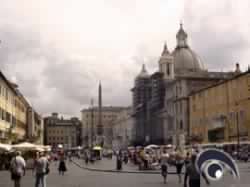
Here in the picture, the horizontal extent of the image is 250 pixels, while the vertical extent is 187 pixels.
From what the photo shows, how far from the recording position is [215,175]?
38.2 feet

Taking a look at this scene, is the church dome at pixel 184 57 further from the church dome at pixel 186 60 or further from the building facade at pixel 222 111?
the building facade at pixel 222 111

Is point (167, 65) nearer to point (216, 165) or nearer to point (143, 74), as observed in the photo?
point (143, 74)

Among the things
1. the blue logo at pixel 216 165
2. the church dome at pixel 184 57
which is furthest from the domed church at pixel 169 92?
the blue logo at pixel 216 165

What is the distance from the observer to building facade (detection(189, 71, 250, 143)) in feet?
253

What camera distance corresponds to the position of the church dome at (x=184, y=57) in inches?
5419

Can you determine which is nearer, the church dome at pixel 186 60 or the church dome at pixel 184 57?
the church dome at pixel 186 60

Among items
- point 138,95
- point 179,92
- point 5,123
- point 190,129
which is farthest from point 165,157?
point 138,95

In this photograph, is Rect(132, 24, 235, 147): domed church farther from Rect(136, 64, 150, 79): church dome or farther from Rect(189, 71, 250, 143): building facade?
Rect(189, 71, 250, 143): building facade

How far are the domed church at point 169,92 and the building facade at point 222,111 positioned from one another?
6142mm

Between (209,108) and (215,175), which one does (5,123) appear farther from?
(215,175)

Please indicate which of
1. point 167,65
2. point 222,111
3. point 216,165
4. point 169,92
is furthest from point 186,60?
point 216,165

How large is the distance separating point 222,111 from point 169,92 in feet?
136

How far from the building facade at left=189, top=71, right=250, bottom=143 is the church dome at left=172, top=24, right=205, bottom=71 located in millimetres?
34819

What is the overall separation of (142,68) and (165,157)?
144 m
